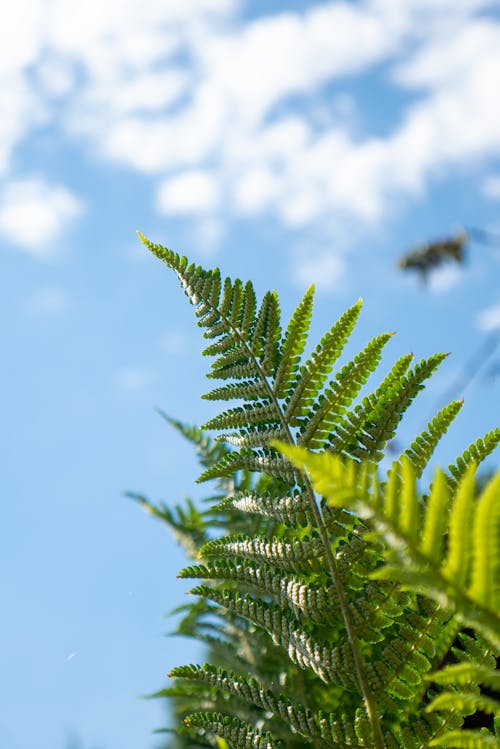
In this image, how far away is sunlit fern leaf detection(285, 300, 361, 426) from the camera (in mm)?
1196

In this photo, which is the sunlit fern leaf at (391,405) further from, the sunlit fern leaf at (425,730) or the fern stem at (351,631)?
the sunlit fern leaf at (425,730)

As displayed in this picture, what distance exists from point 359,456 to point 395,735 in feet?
1.16

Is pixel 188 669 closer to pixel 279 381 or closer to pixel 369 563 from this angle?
pixel 369 563

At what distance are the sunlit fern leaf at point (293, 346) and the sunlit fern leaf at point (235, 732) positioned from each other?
17.5 inches

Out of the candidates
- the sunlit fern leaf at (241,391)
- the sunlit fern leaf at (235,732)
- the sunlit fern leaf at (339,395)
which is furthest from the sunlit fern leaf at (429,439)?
the sunlit fern leaf at (235,732)

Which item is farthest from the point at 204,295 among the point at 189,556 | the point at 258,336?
the point at 189,556

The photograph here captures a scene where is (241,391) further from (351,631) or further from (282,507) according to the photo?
(351,631)

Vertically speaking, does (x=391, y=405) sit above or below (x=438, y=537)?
above

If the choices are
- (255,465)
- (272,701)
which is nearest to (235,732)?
(272,701)

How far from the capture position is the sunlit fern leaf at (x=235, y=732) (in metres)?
1.06

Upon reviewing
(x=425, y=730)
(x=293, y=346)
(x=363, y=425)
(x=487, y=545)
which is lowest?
(x=425, y=730)

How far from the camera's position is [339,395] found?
46.4 inches

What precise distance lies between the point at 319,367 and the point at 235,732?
1.64 ft

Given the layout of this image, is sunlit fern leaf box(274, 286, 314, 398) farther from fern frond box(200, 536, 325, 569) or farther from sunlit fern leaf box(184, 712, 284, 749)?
sunlit fern leaf box(184, 712, 284, 749)
